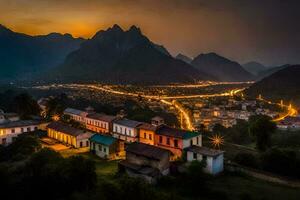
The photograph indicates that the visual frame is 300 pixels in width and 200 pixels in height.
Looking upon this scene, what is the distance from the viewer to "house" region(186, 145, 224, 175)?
37.1 meters

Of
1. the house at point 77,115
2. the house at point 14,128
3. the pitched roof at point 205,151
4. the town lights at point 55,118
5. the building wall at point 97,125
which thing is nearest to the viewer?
the pitched roof at point 205,151

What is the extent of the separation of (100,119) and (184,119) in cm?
3453

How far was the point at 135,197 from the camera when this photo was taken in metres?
21.6

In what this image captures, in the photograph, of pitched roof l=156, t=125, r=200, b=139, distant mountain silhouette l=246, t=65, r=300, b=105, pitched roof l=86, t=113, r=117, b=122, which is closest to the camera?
pitched roof l=156, t=125, r=200, b=139

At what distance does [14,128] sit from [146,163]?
30.5 meters

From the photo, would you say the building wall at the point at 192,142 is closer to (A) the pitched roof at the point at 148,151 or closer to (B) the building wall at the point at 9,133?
(A) the pitched roof at the point at 148,151

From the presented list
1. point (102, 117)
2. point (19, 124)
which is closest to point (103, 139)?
point (102, 117)

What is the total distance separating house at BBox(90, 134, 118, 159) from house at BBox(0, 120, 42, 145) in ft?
58.5

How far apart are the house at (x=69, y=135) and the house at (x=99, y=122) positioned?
→ 5685 mm

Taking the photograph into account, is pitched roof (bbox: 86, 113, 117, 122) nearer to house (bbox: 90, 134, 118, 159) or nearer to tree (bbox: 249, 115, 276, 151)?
house (bbox: 90, 134, 118, 159)

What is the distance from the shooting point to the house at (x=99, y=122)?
5757cm

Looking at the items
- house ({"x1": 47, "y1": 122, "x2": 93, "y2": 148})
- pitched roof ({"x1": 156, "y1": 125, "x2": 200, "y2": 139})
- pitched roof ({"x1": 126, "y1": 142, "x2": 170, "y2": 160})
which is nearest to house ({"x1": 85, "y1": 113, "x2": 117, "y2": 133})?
house ({"x1": 47, "y1": 122, "x2": 93, "y2": 148})

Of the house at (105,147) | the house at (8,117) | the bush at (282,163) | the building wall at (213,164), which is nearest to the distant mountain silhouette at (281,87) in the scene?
the bush at (282,163)

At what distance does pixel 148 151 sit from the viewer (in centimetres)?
3825
